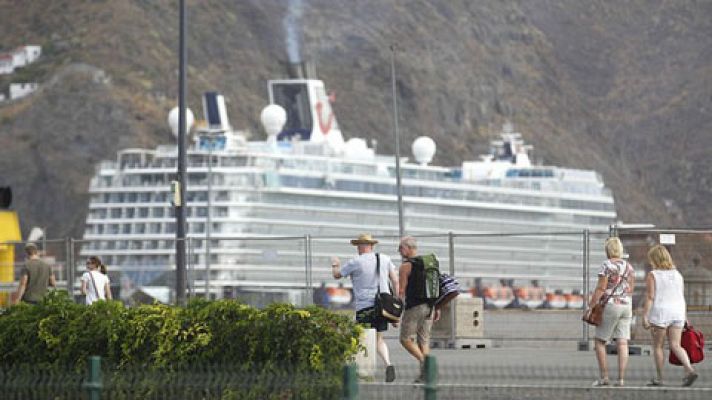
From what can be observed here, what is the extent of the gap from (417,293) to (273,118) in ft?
227

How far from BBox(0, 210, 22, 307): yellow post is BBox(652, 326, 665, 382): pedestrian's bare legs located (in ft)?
50.2

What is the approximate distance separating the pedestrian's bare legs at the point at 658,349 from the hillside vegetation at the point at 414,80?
89.5 metres

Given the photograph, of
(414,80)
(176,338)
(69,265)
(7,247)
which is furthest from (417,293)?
(414,80)

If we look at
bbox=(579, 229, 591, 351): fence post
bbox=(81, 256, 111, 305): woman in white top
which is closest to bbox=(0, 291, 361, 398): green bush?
bbox=(81, 256, 111, 305): woman in white top

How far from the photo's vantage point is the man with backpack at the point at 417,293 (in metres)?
18.4

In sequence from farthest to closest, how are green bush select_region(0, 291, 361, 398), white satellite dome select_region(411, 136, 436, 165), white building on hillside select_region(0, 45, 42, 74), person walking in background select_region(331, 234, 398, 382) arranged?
white building on hillside select_region(0, 45, 42, 74), white satellite dome select_region(411, 136, 436, 165), person walking in background select_region(331, 234, 398, 382), green bush select_region(0, 291, 361, 398)

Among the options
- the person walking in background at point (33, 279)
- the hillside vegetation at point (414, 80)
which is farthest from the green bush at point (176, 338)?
the hillside vegetation at point (414, 80)

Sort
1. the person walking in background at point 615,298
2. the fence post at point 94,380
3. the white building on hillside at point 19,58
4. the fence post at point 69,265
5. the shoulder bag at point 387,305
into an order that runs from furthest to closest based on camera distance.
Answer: the white building on hillside at point 19,58
the fence post at point 69,265
the shoulder bag at point 387,305
the person walking in background at point 615,298
the fence post at point 94,380

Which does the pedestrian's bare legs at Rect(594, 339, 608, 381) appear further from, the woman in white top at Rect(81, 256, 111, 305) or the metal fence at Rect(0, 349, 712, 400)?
the woman in white top at Rect(81, 256, 111, 305)

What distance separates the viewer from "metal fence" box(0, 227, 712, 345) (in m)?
25.5

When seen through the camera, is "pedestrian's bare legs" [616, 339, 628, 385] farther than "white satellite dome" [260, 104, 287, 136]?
No

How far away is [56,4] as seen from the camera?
141 m

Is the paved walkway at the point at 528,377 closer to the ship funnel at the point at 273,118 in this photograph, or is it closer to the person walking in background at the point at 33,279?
the person walking in background at the point at 33,279

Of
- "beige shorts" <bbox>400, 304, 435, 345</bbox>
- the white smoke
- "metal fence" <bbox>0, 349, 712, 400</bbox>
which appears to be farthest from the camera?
the white smoke
